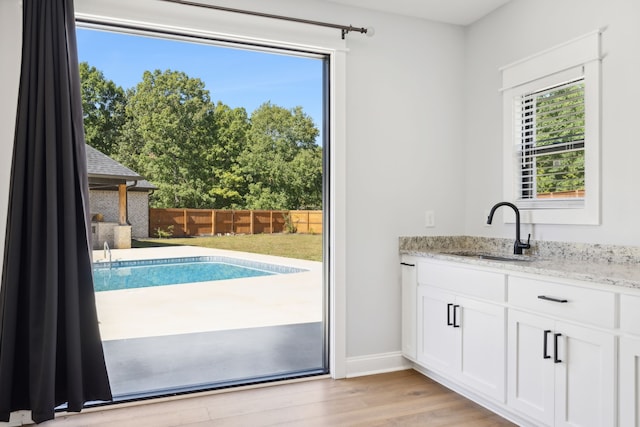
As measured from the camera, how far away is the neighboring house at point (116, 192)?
288cm

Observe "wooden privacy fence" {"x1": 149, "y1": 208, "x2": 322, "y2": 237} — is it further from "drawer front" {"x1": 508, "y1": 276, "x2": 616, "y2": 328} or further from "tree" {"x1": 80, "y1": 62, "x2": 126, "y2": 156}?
"drawer front" {"x1": 508, "y1": 276, "x2": 616, "y2": 328}

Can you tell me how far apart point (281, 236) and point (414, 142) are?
4.08 ft

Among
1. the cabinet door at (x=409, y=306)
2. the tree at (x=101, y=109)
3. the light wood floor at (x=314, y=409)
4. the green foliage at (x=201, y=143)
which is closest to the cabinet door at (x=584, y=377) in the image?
the light wood floor at (x=314, y=409)

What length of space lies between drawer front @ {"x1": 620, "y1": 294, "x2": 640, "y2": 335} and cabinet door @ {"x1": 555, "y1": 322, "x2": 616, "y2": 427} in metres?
0.09

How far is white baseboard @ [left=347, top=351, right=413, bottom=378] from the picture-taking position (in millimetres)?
3334

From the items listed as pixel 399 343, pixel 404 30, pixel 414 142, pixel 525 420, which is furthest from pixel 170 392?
pixel 404 30

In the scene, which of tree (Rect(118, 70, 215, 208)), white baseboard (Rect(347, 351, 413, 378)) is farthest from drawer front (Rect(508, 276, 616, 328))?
tree (Rect(118, 70, 215, 208))

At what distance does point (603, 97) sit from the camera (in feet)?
8.66

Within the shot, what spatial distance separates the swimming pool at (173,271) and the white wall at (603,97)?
Answer: 167cm

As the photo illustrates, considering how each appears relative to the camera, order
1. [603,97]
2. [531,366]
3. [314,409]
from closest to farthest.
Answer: [531,366], [603,97], [314,409]

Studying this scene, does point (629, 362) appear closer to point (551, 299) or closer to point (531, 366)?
point (551, 299)

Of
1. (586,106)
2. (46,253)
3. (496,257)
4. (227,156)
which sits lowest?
A: (496,257)

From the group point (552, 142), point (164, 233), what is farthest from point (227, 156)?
point (552, 142)

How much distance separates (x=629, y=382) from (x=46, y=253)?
284 centimetres
